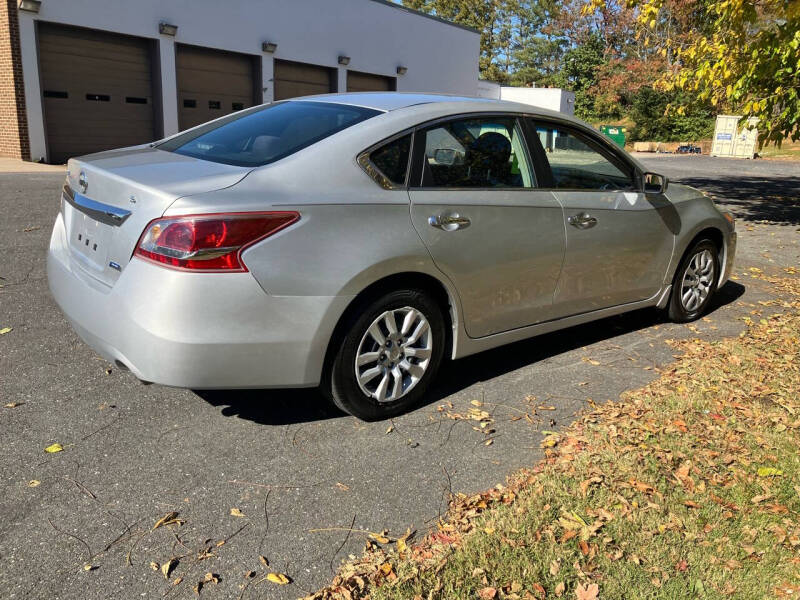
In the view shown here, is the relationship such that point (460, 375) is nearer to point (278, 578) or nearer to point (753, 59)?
point (278, 578)

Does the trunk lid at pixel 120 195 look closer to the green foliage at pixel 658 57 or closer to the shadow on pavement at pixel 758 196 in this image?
the green foliage at pixel 658 57

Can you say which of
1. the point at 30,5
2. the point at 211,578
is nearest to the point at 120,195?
the point at 211,578

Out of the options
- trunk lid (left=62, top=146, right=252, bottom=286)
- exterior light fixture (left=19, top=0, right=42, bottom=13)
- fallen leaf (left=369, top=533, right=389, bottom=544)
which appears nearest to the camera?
fallen leaf (left=369, top=533, right=389, bottom=544)

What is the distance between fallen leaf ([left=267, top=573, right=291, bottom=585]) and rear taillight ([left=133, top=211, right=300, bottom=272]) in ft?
4.16

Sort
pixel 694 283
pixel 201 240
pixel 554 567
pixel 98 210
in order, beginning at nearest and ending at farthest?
pixel 554 567, pixel 201 240, pixel 98 210, pixel 694 283

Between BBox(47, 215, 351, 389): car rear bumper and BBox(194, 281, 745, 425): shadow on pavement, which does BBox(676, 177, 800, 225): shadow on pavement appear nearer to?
BBox(194, 281, 745, 425): shadow on pavement

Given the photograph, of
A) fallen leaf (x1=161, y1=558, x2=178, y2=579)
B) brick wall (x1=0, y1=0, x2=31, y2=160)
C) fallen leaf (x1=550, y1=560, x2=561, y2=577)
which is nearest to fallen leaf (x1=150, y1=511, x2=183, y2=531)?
fallen leaf (x1=161, y1=558, x2=178, y2=579)

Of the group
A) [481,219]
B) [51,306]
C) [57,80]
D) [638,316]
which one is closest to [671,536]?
[481,219]

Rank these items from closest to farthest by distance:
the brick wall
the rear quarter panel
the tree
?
the rear quarter panel, the tree, the brick wall

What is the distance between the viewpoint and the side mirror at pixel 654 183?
5105 mm

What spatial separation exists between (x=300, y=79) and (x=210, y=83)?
3.81 m

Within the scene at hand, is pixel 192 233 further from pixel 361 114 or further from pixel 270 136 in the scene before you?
pixel 361 114

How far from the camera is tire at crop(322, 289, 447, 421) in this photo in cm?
355

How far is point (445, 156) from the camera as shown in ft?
12.9
